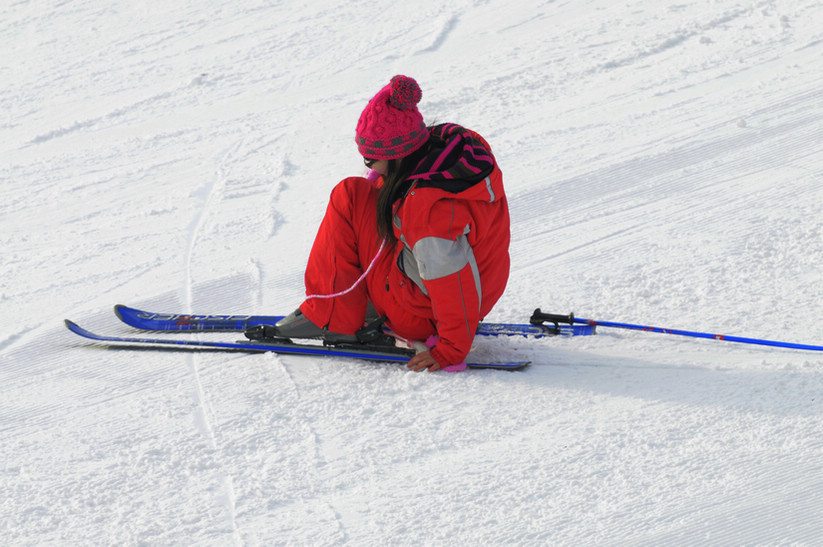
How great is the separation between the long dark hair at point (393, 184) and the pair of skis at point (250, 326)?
22.3 inches

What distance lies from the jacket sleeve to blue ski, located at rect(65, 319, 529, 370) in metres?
0.24

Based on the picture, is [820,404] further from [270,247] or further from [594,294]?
[270,247]

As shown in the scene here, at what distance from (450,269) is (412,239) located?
0.16 metres

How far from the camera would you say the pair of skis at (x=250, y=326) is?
2834 mm

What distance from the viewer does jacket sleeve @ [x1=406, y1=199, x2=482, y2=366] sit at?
236 centimetres

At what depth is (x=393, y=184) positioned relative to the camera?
8.01ft

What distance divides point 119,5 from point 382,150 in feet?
21.0

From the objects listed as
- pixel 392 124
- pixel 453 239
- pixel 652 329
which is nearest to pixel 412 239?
pixel 453 239

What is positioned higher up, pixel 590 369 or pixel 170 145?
pixel 170 145

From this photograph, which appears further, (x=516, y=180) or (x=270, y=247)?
(x=516, y=180)

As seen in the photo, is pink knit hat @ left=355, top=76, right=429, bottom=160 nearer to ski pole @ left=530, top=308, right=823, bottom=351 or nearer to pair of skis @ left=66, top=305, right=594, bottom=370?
pair of skis @ left=66, top=305, right=594, bottom=370

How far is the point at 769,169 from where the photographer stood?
3.90m

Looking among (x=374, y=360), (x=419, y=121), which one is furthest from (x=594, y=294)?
(x=419, y=121)

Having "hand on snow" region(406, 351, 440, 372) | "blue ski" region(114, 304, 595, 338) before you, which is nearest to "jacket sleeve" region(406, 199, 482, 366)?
"hand on snow" region(406, 351, 440, 372)
